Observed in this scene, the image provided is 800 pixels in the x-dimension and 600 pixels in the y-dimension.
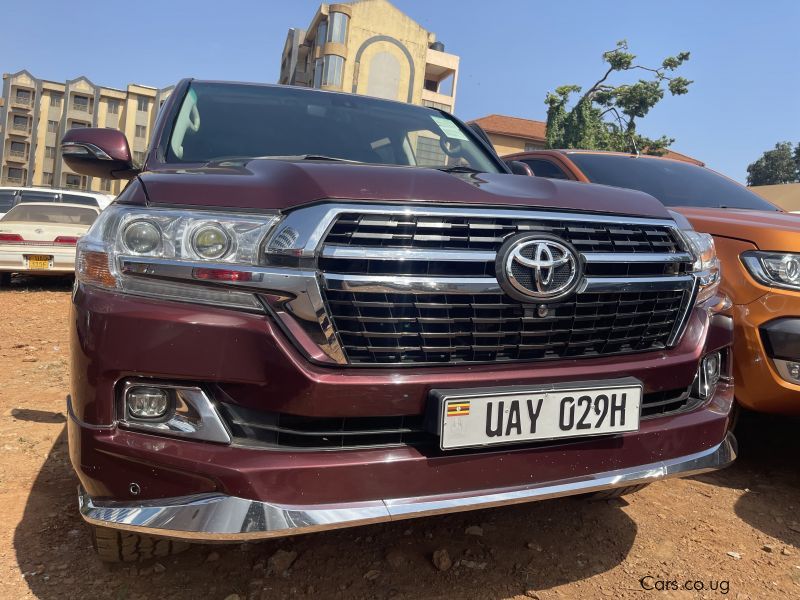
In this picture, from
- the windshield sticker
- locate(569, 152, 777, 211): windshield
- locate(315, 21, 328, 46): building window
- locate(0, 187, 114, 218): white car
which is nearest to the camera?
the windshield sticker

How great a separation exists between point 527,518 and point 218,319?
64.1 inches

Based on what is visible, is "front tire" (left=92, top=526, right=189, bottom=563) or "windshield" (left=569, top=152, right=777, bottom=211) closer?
"front tire" (left=92, top=526, right=189, bottom=563)

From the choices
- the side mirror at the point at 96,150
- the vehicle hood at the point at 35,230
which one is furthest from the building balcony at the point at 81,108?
the side mirror at the point at 96,150

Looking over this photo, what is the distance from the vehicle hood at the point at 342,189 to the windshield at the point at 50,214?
8.16 metres

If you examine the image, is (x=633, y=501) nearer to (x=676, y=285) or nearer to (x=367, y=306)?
(x=676, y=285)

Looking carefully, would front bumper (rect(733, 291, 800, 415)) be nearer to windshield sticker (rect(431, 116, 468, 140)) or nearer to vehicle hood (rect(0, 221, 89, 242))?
windshield sticker (rect(431, 116, 468, 140))

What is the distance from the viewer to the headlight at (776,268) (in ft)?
8.49

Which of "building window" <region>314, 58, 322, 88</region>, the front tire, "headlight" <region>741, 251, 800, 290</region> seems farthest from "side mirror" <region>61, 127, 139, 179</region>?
"building window" <region>314, 58, 322, 88</region>

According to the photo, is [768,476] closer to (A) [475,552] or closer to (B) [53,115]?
(A) [475,552]

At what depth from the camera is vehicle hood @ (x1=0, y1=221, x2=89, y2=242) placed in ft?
28.1

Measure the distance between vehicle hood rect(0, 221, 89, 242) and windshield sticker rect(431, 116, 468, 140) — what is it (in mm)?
6967

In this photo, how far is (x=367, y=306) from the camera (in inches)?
62.2

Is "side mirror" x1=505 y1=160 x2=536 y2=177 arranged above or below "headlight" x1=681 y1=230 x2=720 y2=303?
above

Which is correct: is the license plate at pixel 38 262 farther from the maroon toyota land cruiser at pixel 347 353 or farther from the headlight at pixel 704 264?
the headlight at pixel 704 264
